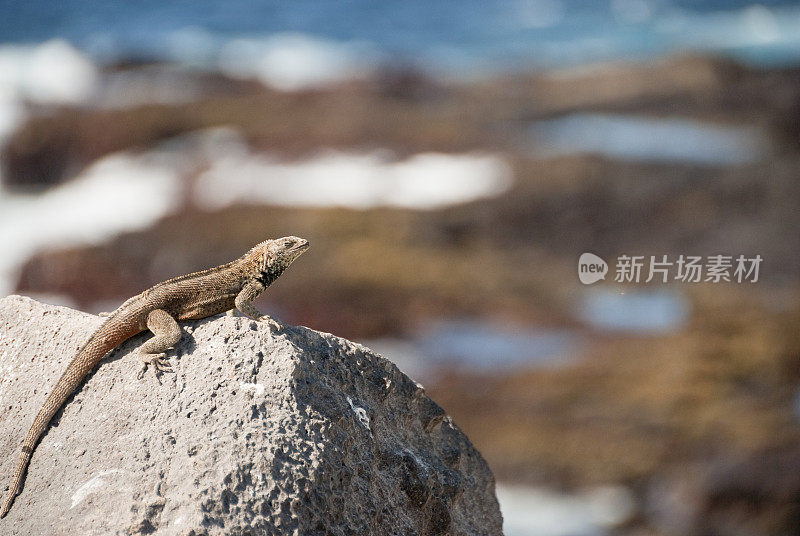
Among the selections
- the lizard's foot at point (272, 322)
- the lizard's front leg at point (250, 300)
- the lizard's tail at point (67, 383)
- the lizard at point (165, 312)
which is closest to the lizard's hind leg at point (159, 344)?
the lizard at point (165, 312)

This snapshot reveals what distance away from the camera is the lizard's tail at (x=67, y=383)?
4004mm

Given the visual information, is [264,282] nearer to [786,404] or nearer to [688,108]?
[786,404]

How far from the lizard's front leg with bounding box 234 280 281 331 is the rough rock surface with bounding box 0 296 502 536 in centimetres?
19

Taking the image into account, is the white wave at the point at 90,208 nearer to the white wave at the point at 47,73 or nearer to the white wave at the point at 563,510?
the white wave at the point at 47,73

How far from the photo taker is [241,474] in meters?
3.47

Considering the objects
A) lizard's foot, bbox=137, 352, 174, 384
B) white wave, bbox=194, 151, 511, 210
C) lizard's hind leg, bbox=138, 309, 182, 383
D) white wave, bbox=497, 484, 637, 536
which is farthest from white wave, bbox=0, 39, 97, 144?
lizard's foot, bbox=137, 352, 174, 384

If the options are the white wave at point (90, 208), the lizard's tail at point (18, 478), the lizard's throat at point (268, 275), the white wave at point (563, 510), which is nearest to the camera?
the lizard's tail at point (18, 478)

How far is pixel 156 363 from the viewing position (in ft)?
13.1

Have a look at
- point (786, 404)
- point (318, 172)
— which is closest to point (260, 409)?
point (786, 404)

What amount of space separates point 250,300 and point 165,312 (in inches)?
17.1

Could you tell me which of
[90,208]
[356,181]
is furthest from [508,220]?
[90,208]

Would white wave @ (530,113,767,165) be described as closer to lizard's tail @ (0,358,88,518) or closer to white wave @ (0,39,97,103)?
white wave @ (0,39,97,103)

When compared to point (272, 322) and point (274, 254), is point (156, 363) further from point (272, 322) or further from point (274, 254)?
point (274, 254)

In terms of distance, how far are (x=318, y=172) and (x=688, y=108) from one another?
765 cm
